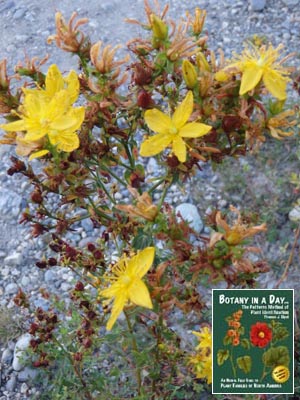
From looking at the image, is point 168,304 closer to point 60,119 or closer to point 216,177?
point 60,119

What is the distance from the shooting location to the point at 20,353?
2.40 metres

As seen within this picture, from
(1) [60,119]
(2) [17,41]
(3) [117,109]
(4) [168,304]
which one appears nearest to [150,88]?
(3) [117,109]

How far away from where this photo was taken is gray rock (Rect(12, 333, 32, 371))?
234cm

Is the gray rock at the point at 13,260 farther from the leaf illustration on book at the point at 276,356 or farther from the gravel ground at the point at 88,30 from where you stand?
the leaf illustration on book at the point at 276,356

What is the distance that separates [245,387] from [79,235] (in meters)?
1.55

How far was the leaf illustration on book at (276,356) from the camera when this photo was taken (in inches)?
55.0

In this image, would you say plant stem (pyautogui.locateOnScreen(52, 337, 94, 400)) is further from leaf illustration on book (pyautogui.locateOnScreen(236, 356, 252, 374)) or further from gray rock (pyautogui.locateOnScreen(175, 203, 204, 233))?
gray rock (pyautogui.locateOnScreen(175, 203, 204, 233))

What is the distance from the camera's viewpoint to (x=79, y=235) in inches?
112

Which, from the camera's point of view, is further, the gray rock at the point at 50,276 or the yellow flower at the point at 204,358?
the gray rock at the point at 50,276

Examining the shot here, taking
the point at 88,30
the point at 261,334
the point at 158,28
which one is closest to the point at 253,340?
the point at 261,334

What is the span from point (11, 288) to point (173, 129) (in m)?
1.53

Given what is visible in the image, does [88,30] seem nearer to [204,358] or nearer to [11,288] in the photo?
[11,288]

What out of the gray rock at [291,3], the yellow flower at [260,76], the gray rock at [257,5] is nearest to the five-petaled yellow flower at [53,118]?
the yellow flower at [260,76]

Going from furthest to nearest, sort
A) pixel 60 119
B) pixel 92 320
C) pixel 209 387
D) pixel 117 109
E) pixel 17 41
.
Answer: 1. pixel 17 41
2. pixel 209 387
3. pixel 92 320
4. pixel 117 109
5. pixel 60 119
